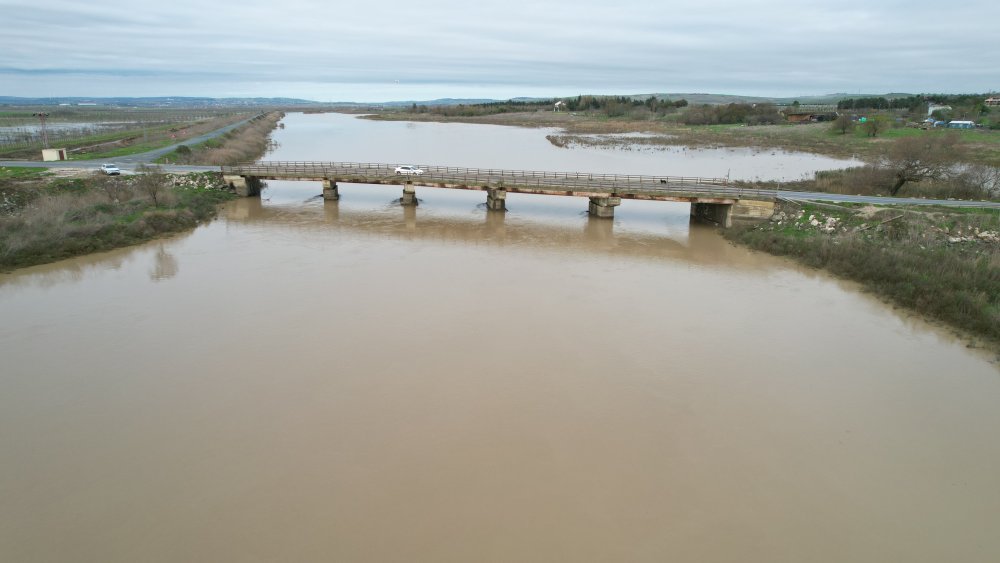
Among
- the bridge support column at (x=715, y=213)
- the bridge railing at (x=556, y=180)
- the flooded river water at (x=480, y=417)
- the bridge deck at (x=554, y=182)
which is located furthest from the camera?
the bridge railing at (x=556, y=180)

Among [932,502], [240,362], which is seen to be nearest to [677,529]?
[932,502]

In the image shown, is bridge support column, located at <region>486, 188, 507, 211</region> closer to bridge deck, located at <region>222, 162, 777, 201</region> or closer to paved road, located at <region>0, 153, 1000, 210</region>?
bridge deck, located at <region>222, 162, 777, 201</region>

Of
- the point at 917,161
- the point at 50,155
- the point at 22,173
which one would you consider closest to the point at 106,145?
the point at 50,155

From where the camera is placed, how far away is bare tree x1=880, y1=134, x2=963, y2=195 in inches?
1359

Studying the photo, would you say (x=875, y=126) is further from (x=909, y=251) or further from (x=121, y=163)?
(x=121, y=163)

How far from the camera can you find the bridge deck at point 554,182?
33625 millimetres

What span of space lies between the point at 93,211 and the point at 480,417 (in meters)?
27.7

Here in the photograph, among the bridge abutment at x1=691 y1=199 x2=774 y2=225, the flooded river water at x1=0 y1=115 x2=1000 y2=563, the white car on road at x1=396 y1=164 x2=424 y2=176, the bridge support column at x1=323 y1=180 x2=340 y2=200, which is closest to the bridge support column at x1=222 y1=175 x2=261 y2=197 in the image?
the bridge support column at x1=323 y1=180 x2=340 y2=200

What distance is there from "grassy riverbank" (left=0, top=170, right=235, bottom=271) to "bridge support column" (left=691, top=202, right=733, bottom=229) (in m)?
30.2

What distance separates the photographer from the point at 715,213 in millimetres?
35125

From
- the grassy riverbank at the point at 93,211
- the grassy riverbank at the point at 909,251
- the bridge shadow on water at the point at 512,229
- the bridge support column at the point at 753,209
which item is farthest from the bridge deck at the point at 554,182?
the grassy riverbank at the point at 93,211

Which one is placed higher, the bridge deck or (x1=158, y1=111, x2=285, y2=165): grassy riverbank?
(x1=158, y1=111, x2=285, y2=165): grassy riverbank

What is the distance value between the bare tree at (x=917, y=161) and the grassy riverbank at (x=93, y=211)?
138 ft

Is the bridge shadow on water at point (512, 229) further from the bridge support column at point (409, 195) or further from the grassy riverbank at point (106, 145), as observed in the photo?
the grassy riverbank at point (106, 145)
